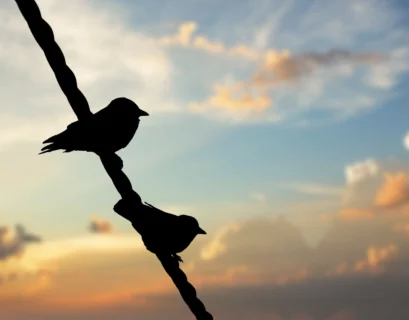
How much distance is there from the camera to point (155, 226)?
4383mm

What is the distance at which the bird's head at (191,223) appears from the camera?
5.09 metres

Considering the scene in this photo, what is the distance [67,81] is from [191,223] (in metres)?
2.14

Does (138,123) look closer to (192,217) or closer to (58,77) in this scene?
(192,217)

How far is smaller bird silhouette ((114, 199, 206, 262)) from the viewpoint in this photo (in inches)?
165

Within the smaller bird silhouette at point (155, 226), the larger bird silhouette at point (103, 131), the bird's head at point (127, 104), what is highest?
the bird's head at point (127, 104)

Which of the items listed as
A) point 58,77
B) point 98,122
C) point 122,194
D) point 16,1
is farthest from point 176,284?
point 16,1

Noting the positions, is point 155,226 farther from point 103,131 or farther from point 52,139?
point 52,139

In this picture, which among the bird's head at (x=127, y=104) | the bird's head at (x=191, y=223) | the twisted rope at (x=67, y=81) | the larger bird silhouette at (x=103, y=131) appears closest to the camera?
the twisted rope at (x=67, y=81)

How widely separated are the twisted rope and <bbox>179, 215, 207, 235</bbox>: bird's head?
0.83 meters

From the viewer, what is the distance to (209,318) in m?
4.39

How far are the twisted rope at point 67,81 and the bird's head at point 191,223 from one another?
2.72ft

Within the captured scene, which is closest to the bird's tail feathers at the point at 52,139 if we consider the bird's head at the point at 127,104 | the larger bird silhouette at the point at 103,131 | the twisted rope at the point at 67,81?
the larger bird silhouette at the point at 103,131

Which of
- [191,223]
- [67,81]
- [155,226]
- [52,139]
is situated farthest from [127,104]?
[67,81]

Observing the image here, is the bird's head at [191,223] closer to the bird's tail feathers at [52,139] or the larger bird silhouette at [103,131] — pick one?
the larger bird silhouette at [103,131]
